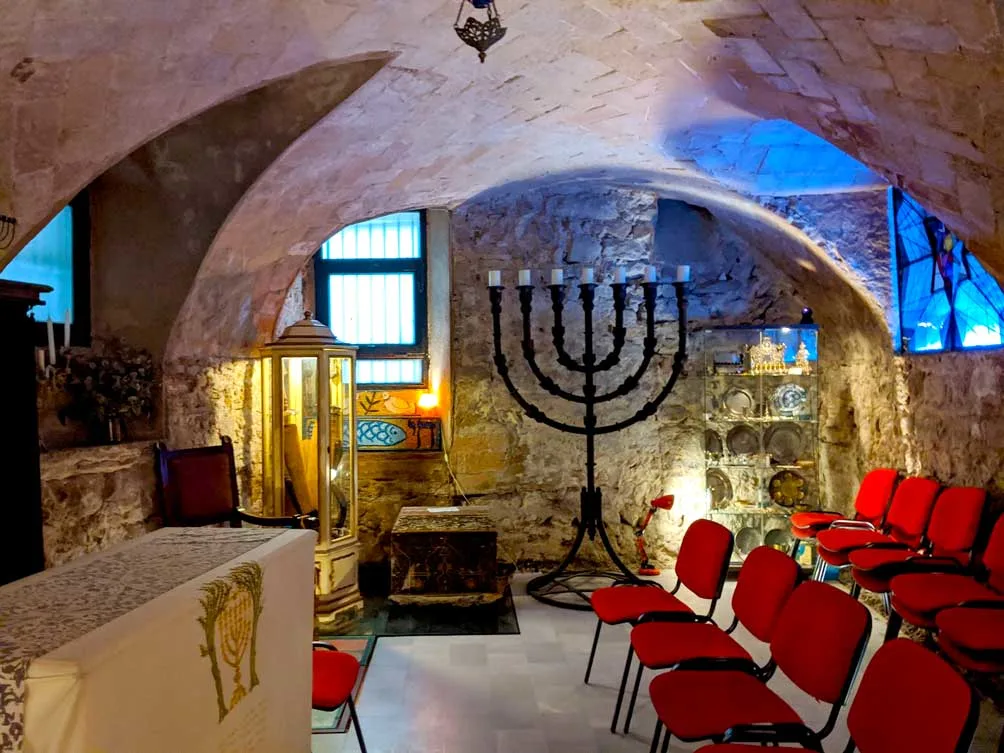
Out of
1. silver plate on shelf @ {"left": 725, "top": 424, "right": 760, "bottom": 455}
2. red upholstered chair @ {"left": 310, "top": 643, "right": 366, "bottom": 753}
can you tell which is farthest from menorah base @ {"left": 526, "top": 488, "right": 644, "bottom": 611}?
red upholstered chair @ {"left": 310, "top": 643, "right": 366, "bottom": 753}

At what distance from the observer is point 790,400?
5109 mm

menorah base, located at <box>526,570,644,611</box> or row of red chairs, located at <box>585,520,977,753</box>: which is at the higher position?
row of red chairs, located at <box>585,520,977,753</box>

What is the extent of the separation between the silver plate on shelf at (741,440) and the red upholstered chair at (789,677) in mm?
2976

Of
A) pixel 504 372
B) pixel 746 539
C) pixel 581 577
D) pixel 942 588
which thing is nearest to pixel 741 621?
pixel 942 588

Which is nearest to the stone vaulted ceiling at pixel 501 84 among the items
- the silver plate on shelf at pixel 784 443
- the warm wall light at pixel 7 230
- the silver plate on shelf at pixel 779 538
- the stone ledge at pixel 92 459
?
the warm wall light at pixel 7 230

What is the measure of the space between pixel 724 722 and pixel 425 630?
2386mm

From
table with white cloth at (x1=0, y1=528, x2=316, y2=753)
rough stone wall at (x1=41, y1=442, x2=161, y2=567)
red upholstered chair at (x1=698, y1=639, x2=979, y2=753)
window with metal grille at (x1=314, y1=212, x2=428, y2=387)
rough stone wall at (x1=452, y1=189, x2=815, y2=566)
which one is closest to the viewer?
table with white cloth at (x1=0, y1=528, x2=316, y2=753)

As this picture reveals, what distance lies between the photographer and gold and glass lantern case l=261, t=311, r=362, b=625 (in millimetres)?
4344

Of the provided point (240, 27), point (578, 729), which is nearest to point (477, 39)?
point (240, 27)

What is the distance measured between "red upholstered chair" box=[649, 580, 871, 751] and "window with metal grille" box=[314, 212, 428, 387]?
3560mm

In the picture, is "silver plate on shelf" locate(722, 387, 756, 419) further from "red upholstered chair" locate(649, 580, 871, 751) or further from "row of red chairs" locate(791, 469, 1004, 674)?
"red upholstered chair" locate(649, 580, 871, 751)

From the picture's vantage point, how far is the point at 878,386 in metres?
4.56

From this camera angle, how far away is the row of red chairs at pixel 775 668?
5.13 feet

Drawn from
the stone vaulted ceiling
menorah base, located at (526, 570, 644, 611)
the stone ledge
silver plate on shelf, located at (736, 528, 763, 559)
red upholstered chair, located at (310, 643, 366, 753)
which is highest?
the stone vaulted ceiling
